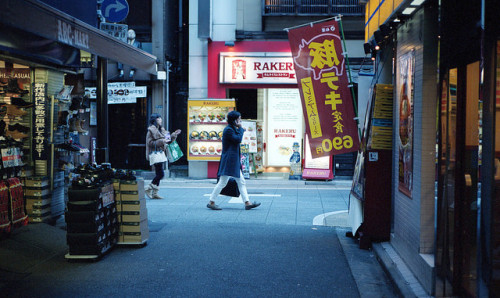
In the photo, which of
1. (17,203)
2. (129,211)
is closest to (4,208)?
(17,203)

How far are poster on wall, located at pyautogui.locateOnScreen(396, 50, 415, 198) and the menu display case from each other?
10890mm

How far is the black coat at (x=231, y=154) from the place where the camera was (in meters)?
10.9

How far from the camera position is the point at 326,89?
26.3 ft

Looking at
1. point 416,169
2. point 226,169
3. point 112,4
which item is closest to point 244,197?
point 226,169

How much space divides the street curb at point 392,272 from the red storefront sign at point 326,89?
1.60 metres

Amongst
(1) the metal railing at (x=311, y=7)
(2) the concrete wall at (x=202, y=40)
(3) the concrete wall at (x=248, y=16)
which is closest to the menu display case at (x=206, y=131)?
(2) the concrete wall at (x=202, y=40)

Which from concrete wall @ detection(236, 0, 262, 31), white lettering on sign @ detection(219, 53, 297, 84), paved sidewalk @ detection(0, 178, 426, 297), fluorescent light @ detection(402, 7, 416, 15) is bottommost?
paved sidewalk @ detection(0, 178, 426, 297)

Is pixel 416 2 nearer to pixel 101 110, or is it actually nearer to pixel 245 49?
pixel 101 110

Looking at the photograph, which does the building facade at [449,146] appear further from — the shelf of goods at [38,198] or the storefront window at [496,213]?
the shelf of goods at [38,198]

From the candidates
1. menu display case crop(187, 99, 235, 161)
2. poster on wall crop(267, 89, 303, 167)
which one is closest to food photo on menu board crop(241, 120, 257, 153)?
menu display case crop(187, 99, 235, 161)

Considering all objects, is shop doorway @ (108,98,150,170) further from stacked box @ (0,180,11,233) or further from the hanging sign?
stacked box @ (0,180,11,233)

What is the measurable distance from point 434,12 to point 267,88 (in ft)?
41.8

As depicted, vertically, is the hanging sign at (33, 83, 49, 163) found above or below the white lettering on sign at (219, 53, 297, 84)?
below

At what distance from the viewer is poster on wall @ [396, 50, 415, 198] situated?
6.20 meters
